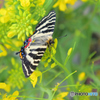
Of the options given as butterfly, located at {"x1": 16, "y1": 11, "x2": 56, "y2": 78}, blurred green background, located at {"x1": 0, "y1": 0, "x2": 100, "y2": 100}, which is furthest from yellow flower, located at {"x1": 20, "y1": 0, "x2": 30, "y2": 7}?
butterfly, located at {"x1": 16, "y1": 11, "x2": 56, "y2": 78}

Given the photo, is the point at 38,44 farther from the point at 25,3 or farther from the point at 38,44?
the point at 25,3

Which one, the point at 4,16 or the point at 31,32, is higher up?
the point at 4,16

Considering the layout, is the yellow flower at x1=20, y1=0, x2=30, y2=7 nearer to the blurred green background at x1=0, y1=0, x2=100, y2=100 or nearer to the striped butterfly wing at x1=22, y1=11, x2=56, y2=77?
the blurred green background at x1=0, y1=0, x2=100, y2=100

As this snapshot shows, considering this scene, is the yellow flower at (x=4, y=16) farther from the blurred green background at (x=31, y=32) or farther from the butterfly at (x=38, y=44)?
the butterfly at (x=38, y=44)

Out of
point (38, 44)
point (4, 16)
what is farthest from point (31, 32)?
point (4, 16)

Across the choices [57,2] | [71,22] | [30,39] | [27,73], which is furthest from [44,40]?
[71,22]

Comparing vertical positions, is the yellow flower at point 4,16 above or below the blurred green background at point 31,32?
above

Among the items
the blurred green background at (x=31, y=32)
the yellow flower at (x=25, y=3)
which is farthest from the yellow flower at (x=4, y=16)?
the yellow flower at (x=25, y=3)

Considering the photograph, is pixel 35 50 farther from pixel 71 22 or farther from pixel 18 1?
pixel 71 22
